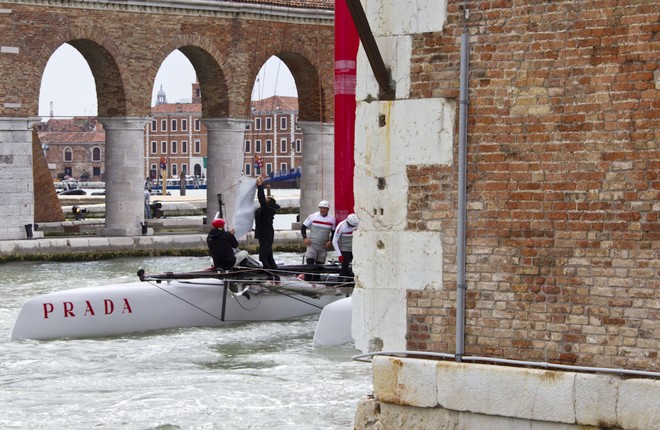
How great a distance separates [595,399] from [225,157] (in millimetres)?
26832

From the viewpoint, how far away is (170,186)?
336 ft

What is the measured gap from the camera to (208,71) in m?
34.2

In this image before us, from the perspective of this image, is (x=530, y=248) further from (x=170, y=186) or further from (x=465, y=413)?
(x=170, y=186)

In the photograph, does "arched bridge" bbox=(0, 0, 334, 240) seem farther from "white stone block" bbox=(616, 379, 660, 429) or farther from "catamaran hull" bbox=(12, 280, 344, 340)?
"white stone block" bbox=(616, 379, 660, 429)

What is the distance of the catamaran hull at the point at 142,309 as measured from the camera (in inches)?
676

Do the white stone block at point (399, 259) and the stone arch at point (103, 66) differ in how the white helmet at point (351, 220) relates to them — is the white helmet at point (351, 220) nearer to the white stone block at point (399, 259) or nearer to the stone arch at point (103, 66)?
the white stone block at point (399, 259)

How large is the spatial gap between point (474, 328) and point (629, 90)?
1.48 meters

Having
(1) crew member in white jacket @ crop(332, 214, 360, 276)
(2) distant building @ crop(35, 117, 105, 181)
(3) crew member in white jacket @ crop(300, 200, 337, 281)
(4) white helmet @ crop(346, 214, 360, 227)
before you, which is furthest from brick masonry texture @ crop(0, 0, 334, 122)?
(2) distant building @ crop(35, 117, 105, 181)

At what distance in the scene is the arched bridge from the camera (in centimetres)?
3062

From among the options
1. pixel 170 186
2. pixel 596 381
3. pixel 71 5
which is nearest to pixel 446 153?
pixel 596 381

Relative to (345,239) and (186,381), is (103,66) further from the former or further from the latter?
(186,381)

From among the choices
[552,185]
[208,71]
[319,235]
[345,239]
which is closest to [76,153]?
[208,71]

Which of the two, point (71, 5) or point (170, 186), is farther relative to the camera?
point (170, 186)

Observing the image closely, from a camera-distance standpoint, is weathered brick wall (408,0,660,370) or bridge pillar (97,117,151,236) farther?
bridge pillar (97,117,151,236)
